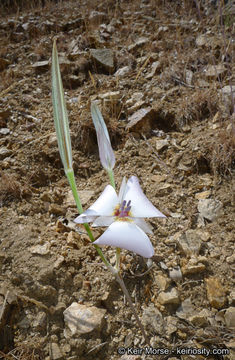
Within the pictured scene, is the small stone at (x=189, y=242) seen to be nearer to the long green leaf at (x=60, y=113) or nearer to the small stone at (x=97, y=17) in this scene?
the long green leaf at (x=60, y=113)

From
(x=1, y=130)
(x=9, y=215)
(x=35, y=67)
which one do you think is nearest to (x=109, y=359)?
(x=9, y=215)

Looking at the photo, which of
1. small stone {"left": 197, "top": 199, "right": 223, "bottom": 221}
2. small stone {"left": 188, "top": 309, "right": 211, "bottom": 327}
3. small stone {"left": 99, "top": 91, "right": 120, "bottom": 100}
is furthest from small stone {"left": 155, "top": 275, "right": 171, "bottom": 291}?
small stone {"left": 99, "top": 91, "right": 120, "bottom": 100}

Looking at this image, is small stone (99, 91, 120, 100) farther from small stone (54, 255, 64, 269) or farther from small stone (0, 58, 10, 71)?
small stone (54, 255, 64, 269)

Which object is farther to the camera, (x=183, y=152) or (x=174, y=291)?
(x=183, y=152)

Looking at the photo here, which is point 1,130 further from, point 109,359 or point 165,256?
point 109,359

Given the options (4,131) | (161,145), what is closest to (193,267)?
(161,145)

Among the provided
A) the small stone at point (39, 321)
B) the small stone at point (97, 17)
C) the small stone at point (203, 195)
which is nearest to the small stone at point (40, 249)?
the small stone at point (39, 321)
